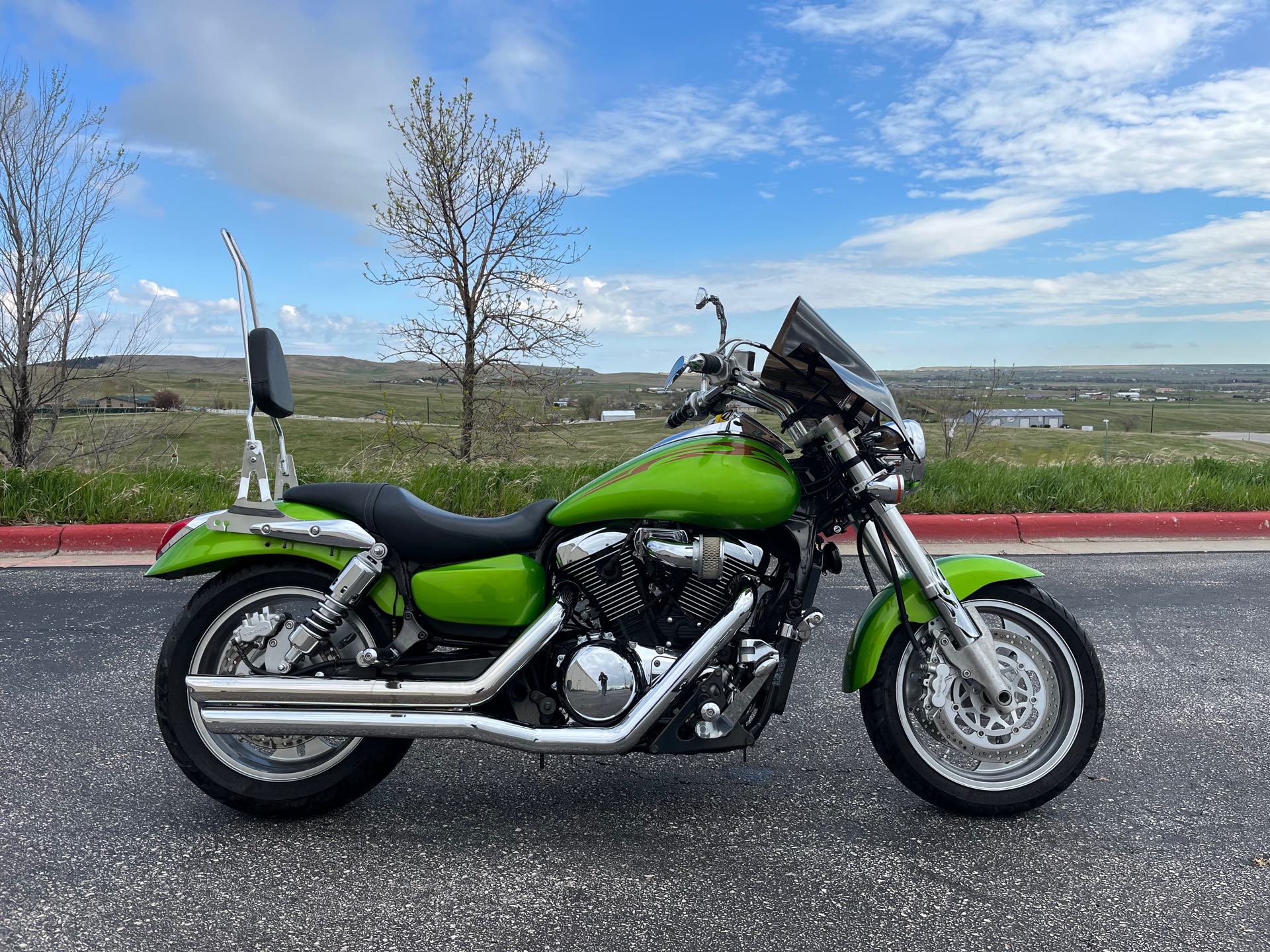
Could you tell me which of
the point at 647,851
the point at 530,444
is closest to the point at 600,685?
the point at 647,851

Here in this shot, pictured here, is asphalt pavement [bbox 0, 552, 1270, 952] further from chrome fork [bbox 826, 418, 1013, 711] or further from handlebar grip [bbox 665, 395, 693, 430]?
handlebar grip [bbox 665, 395, 693, 430]

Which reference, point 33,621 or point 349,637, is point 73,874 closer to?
point 349,637

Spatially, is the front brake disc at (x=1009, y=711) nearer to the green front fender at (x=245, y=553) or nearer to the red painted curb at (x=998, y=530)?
the green front fender at (x=245, y=553)

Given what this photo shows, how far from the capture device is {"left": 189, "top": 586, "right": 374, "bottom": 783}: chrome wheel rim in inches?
116

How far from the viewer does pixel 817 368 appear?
2.87 metres

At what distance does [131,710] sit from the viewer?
391cm

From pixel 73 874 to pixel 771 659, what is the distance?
213 centimetres

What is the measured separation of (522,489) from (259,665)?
499 centimetres

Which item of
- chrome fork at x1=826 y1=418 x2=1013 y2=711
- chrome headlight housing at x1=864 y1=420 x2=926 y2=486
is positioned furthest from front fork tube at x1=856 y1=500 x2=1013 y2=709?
chrome headlight housing at x1=864 y1=420 x2=926 y2=486

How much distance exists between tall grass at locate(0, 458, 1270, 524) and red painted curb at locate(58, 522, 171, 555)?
326 mm

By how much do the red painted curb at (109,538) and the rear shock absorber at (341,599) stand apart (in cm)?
489

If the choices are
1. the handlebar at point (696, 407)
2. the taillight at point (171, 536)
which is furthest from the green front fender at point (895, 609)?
the taillight at point (171, 536)

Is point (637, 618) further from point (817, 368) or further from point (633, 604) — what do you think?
point (817, 368)

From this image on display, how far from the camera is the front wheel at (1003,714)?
2967 millimetres
